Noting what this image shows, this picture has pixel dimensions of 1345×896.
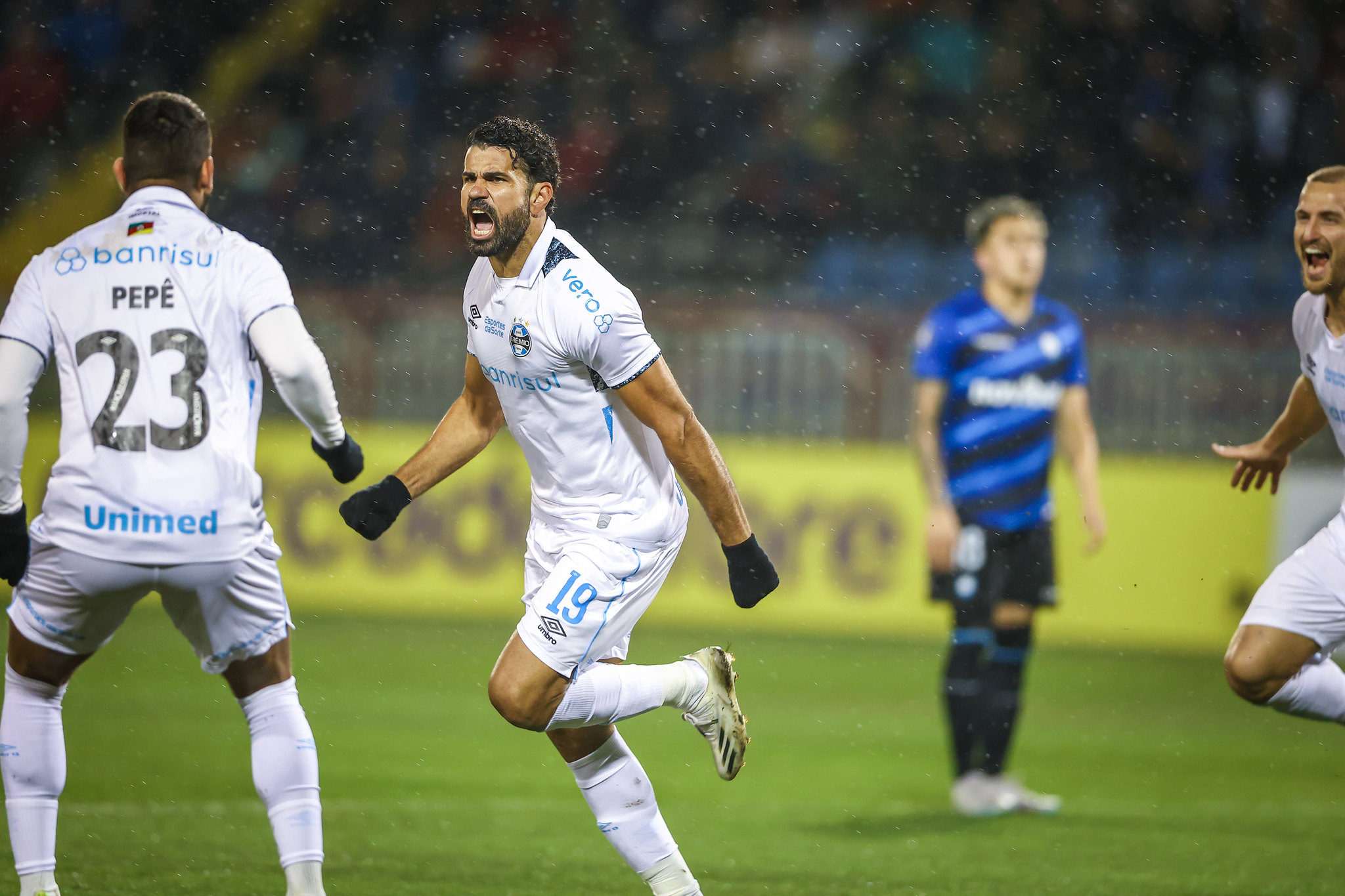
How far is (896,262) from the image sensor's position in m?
12.3

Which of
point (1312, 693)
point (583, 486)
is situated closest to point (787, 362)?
point (1312, 693)

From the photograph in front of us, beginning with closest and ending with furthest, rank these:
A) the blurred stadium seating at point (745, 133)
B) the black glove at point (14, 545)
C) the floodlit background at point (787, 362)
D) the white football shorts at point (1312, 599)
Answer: the black glove at point (14, 545) → the white football shorts at point (1312, 599) → the floodlit background at point (787, 362) → the blurred stadium seating at point (745, 133)

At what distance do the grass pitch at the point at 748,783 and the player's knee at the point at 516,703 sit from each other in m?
1.10

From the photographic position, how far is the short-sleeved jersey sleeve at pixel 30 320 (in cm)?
341

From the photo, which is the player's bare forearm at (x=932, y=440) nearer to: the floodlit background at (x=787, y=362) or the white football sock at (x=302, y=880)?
the floodlit background at (x=787, y=362)

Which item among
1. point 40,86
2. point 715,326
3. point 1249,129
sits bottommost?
point 715,326

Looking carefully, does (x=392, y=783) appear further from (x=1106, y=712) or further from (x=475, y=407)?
(x=1106, y=712)

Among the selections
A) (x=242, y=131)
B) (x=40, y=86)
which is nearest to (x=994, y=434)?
(x=242, y=131)

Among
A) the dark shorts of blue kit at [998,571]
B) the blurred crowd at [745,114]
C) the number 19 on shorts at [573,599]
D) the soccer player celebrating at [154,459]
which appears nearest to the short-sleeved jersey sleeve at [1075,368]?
the dark shorts of blue kit at [998,571]

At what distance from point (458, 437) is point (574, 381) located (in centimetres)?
51

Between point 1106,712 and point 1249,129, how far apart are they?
6.68m

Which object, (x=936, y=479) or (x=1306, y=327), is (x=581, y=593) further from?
(x=936, y=479)

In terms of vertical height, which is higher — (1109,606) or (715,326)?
(715,326)

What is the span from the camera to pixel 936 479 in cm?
570
